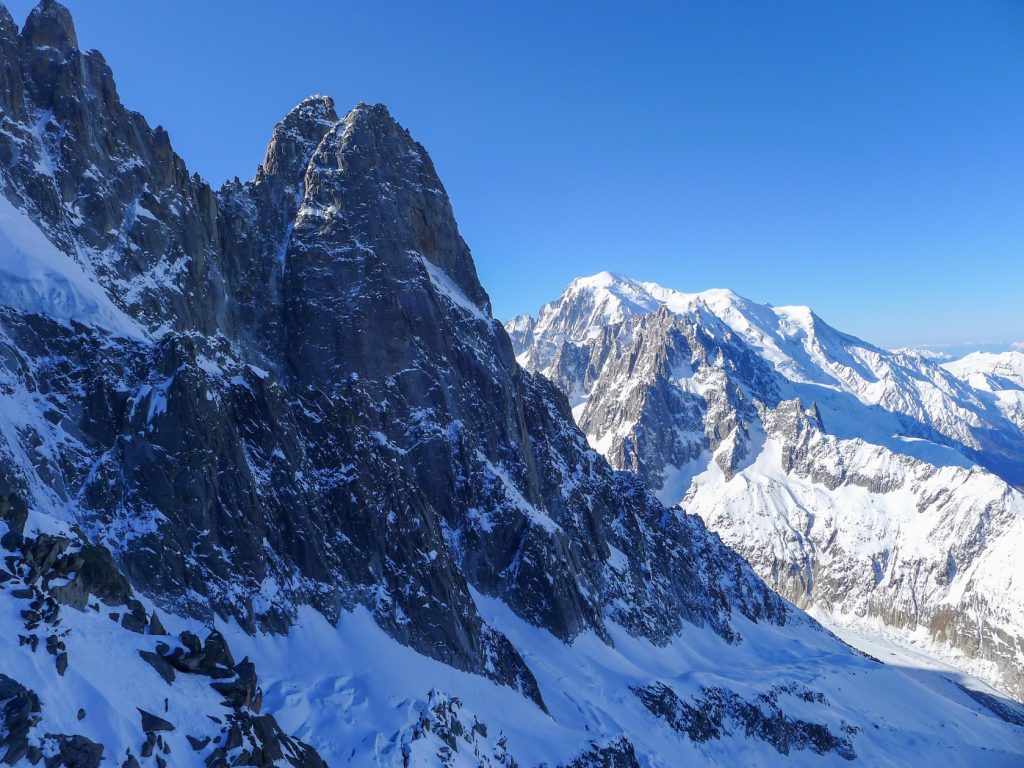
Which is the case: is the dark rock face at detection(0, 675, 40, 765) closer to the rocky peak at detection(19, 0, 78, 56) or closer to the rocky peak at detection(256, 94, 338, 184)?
the rocky peak at detection(19, 0, 78, 56)

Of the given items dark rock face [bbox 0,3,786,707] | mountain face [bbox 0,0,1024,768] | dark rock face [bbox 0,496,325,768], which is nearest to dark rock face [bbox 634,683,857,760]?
mountain face [bbox 0,0,1024,768]

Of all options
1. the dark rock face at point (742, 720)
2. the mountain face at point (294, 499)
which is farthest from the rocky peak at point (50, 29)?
the dark rock face at point (742, 720)

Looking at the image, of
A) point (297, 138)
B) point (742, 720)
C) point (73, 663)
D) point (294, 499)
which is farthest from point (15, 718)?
point (742, 720)

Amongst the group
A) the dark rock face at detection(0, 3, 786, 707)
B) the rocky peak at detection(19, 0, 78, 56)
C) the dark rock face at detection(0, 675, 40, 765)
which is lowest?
the dark rock face at detection(0, 675, 40, 765)

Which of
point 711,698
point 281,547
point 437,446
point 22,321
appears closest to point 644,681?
point 711,698

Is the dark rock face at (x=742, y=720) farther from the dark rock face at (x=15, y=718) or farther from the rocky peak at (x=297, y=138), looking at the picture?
the rocky peak at (x=297, y=138)
